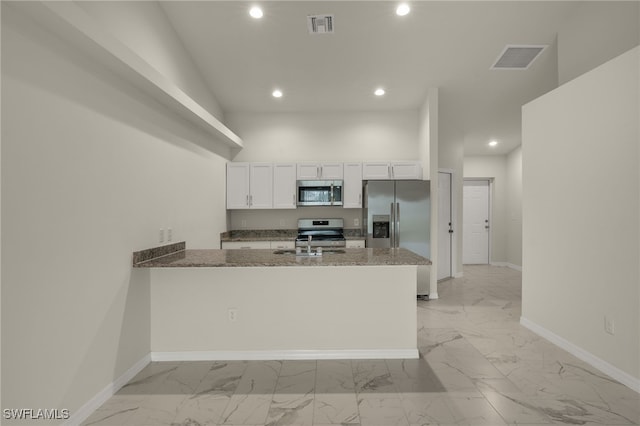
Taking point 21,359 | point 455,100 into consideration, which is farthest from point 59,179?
point 455,100

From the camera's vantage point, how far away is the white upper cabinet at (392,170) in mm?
5086

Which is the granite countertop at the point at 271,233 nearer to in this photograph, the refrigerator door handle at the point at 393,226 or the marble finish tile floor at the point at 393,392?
the refrigerator door handle at the point at 393,226

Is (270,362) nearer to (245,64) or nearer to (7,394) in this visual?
(7,394)

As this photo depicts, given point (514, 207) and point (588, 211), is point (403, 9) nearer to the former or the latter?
point (588, 211)

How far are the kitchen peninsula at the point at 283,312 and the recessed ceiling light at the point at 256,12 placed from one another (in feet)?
8.02

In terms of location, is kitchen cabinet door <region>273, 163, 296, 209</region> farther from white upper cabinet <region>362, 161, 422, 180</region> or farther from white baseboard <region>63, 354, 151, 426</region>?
white baseboard <region>63, 354, 151, 426</region>

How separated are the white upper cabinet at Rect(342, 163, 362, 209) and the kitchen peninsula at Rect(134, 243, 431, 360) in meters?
2.45

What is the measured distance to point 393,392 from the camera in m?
2.27

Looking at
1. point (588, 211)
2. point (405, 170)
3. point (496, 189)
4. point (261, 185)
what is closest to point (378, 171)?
point (405, 170)

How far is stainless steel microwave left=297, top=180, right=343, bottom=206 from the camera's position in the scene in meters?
5.09

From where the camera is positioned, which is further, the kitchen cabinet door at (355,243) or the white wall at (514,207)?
the white wall at (514,207)

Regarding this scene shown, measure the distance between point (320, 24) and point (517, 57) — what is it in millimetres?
2642

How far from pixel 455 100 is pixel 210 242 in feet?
14.7

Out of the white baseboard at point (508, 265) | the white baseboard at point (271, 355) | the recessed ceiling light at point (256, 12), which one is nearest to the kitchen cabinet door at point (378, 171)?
the recessed ceiling light at point (256, 12)
